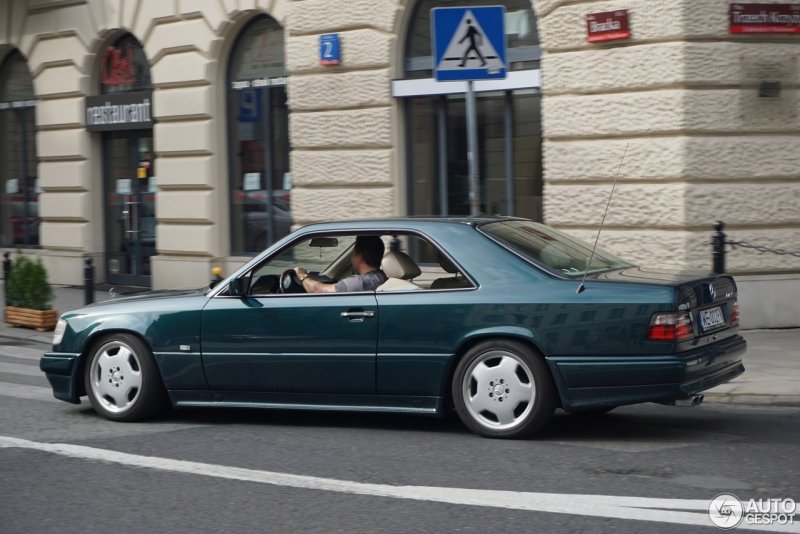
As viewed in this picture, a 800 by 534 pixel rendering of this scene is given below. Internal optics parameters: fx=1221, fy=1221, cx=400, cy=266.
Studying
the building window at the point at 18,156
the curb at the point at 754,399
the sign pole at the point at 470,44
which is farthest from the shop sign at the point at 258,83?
the curb at the point at 754,399

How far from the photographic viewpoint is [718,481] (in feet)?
19.8

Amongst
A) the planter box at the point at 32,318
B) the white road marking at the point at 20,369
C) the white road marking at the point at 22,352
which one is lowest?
the white road marking at the point at 22,352

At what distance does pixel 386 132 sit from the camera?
1488 centimetres

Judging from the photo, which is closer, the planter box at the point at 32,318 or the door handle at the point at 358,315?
the door handle at the point at 358,315

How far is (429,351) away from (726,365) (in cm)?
178

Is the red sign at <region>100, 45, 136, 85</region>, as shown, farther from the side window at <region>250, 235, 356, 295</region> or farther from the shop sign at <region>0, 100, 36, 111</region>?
the side window at <region>250, 235, 356, 295</region>

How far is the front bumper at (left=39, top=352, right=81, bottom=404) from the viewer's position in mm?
8367

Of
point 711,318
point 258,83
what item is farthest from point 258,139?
point 711,318

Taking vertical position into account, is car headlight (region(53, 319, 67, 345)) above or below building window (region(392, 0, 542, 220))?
below

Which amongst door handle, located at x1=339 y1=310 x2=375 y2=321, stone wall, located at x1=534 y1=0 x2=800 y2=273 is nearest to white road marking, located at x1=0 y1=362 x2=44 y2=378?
door handle, located at x1=339 y1=310 x2=375 y2=321

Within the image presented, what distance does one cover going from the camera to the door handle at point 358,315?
24.5 feet

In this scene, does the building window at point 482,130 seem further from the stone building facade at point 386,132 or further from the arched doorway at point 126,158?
the arched doorway at point 126,158

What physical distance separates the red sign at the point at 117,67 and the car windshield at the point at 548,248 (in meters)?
12.0

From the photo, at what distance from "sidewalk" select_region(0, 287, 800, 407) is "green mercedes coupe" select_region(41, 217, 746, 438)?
117 cm
